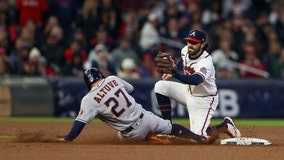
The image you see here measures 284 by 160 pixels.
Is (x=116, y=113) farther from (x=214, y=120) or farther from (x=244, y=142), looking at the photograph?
(x=214, y=120)

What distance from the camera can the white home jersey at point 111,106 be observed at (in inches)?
425

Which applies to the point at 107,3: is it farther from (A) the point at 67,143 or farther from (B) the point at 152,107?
(A) the point at 67,143

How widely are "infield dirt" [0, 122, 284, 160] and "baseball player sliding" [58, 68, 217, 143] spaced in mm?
190

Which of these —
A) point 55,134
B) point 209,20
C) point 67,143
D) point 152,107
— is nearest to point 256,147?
point 67,143

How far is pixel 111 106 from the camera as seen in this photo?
10.9 metres

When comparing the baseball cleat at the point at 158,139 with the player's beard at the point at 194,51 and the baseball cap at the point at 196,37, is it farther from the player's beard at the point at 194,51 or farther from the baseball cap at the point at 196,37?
the baseball cap at the point at 196,37

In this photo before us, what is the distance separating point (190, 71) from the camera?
12.0 m

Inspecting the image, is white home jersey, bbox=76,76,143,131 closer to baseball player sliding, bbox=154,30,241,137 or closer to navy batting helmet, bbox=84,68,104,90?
navy batting helmet, bbox=84,68,104,90

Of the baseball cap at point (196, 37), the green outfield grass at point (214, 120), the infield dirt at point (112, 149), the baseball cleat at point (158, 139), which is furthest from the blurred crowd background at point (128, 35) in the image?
the baseball cleat at point (158, 139)

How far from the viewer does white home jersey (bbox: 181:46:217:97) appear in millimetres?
11719

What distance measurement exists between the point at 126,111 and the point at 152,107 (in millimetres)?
7159

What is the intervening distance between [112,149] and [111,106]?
754mm

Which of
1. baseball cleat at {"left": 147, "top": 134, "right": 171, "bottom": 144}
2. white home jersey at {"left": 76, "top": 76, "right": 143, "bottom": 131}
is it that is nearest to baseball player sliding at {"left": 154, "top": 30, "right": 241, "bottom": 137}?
baseball cleat at {"left": 147, "top": 134, "right": 171, "bottom": 144}

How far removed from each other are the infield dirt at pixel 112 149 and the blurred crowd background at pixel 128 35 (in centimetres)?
587
